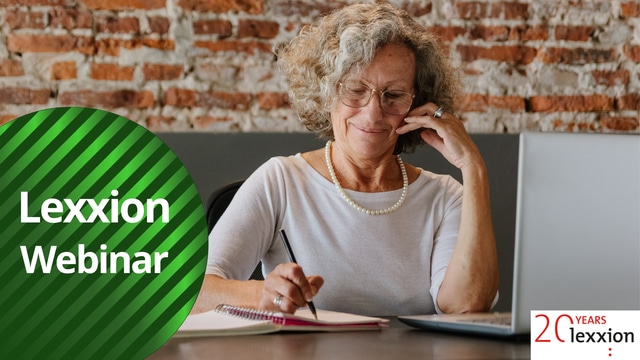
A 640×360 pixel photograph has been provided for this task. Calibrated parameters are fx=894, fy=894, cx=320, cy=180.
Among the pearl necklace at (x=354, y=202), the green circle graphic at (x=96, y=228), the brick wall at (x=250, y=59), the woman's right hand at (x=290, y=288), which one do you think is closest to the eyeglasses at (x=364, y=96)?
the pearl necklace at (x=354, y=202)

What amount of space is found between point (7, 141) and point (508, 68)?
2142 mm

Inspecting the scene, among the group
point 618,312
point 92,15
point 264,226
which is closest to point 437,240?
point 264,226

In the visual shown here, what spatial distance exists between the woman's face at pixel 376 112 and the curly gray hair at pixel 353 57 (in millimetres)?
22

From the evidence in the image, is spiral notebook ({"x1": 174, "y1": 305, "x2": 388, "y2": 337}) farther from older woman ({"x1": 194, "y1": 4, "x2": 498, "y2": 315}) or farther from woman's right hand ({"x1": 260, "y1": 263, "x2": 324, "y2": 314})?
older woman ({"x1": 194, "y1": 4, "x2": 498, "y2": 315})

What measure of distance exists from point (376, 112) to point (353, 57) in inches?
5.5

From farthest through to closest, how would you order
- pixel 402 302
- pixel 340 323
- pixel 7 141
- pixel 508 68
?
pixel 508 68
pixel 402 302
pixel 340 323
pixel 7 141

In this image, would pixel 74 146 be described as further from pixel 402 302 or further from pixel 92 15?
pixel 92 15

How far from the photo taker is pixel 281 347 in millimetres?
1232

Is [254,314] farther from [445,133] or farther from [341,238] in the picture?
[445,133]

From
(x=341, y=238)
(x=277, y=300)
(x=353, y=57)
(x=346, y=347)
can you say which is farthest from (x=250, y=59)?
(x=346, y=347)

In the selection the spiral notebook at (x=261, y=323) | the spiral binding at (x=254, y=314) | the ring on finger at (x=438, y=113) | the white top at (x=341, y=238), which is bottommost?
the spiral notebook at (x=261, y=323)

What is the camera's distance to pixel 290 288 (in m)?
1.52

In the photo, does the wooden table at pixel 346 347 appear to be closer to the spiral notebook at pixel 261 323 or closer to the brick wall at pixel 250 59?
the spiral notebook at pixel 261 323

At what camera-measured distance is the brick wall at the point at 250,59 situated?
9.11 ft
